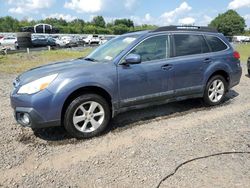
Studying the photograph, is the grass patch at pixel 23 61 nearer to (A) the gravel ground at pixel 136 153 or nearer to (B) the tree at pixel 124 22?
(A) the gravel ground at pixel 136 153

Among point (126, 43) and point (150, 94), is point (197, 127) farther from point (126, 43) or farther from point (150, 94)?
point (126, 43)

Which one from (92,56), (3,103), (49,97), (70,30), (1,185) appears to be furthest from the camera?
(70,30)

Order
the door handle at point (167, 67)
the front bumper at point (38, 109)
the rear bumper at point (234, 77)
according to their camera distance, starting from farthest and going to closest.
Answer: the rear bumper at point (234, 77) < the door handle at point (167, 67) < the front bumper at point (38, 109)

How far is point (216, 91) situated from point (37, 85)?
3.86m

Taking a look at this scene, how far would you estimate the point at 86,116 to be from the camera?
486cm

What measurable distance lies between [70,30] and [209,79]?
95.1m

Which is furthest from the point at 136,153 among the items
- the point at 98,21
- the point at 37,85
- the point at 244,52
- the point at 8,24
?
the point at 98,21

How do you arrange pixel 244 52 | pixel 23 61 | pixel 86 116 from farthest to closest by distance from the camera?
pixel 244 52 < pixel 23 61 < pixel 86 116

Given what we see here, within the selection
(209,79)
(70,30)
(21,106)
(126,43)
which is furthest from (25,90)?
(70,30)

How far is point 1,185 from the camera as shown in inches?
140

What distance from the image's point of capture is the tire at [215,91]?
6445 millimetres

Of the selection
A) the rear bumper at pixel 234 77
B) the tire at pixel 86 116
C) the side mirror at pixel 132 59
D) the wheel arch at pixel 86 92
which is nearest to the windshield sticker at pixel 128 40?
the side mirror at pixel 132 59

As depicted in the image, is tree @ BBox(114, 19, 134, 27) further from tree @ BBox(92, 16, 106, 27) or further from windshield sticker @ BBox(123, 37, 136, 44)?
windshield sticker @ BBox(123, 37, 136, 44)

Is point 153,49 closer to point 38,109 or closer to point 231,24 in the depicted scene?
point 38,109
